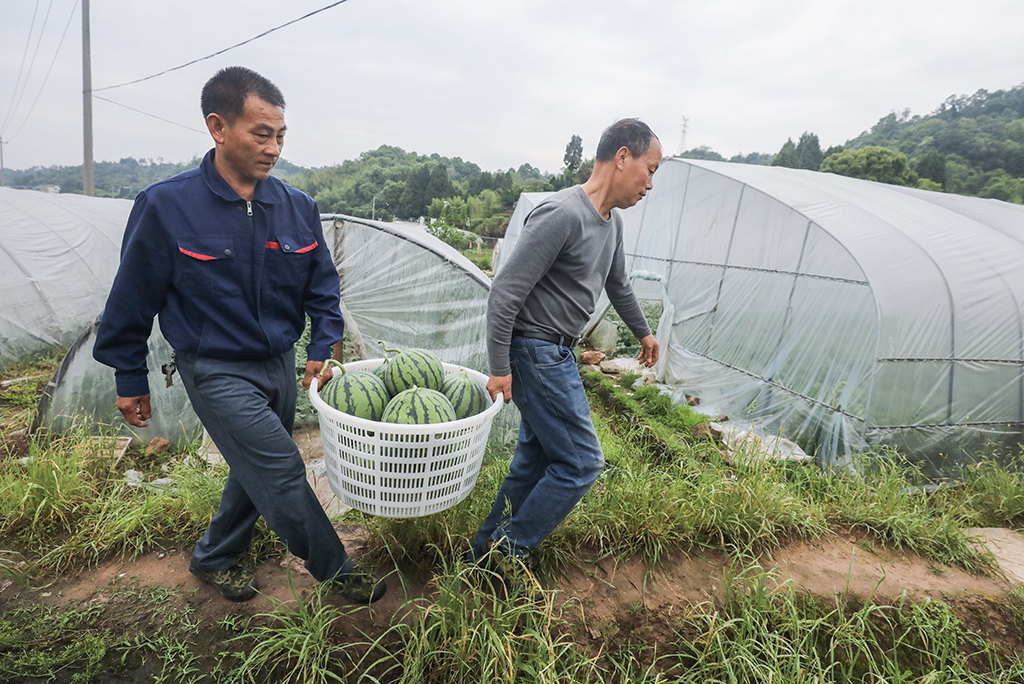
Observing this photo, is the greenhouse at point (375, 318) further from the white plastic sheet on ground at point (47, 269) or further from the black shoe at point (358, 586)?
the white plastic sheet on ground at point (47, 269)

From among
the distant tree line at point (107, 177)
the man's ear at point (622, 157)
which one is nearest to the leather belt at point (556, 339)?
the man's ear at point (622, 157)

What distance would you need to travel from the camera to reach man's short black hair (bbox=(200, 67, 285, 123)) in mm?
1941

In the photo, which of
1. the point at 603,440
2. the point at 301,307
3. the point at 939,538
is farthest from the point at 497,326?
the point at 939,538

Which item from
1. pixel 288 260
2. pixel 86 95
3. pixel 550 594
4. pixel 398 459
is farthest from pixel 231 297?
pixel 86 95

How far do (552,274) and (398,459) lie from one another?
973 mm

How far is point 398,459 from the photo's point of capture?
1908 mm

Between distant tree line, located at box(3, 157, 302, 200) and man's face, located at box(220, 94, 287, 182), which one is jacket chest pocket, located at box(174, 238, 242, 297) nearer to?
man's face, located at box(220, 94, 287, 182)

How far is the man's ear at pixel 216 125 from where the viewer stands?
198 cm

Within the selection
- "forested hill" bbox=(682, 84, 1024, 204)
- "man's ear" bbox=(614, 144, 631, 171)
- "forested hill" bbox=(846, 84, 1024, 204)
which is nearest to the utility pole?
"man's ear" bbox=(614, 144, 631, 171)

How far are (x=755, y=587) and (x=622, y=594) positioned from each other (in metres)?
0.58

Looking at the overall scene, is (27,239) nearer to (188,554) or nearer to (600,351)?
(188,554)

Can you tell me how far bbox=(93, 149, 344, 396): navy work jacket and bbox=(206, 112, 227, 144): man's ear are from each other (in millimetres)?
103

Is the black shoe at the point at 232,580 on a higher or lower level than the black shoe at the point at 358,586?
lower

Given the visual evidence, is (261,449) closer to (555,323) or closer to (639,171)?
(555,323)
